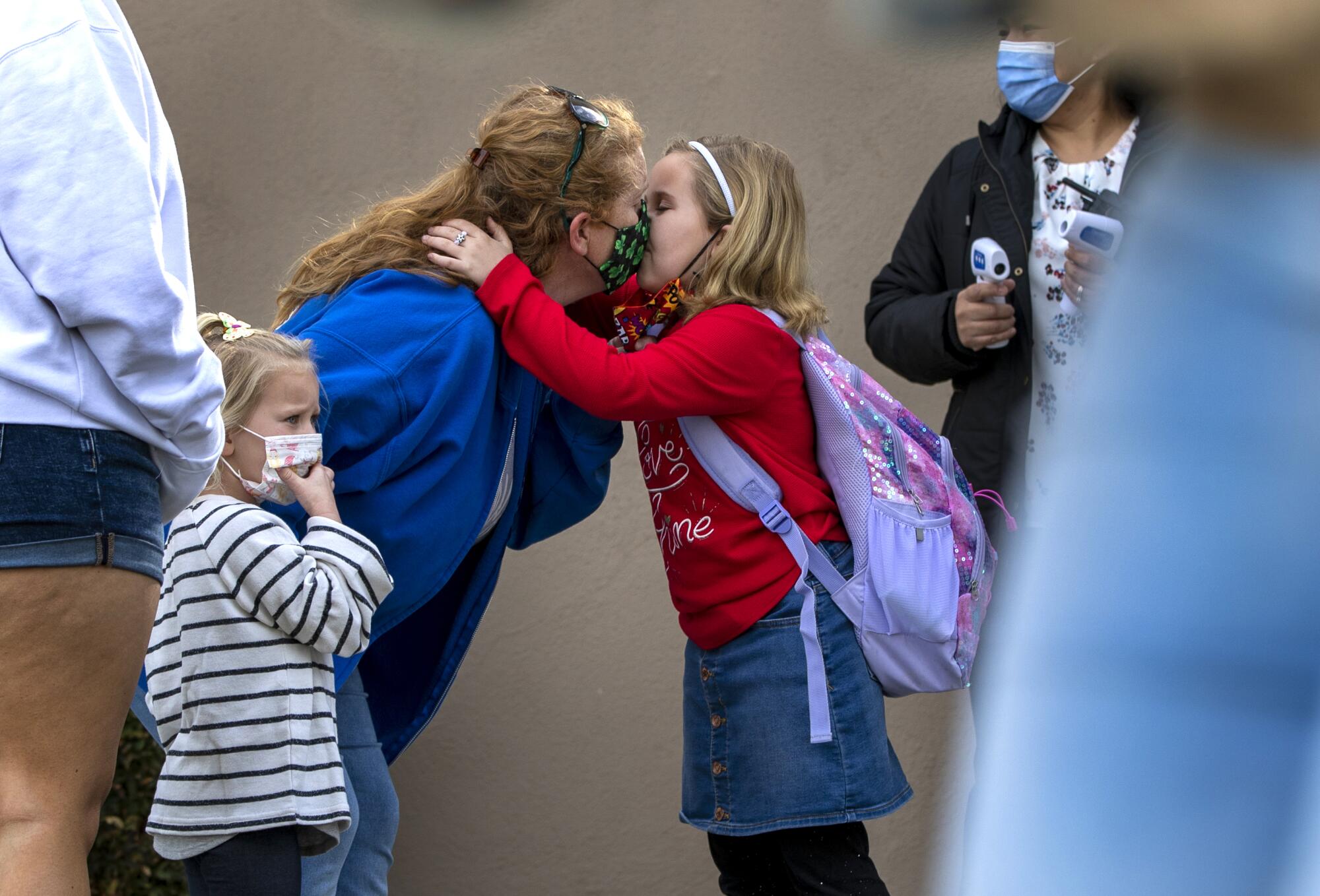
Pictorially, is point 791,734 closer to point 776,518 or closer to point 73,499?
point 776,518

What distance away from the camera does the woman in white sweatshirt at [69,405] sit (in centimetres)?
165

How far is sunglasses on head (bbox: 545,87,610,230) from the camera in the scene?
2555mm

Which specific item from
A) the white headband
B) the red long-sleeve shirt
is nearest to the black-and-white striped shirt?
the red long-sleeve shirt

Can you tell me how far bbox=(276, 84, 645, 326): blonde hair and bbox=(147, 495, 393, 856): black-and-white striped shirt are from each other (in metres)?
0.56

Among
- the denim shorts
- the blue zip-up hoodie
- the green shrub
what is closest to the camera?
the denim shorts

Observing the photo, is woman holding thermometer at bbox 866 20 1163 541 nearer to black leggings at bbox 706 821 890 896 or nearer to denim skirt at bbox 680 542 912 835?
denim skirt at bbox 680 542 912 835

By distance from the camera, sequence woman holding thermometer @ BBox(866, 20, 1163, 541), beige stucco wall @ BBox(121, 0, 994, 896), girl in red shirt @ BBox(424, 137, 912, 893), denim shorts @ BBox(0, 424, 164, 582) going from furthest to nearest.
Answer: beige stucco wall @ BBox(121, 0, 994, 896) → woman holding thermometer @ BBox(866, 20, 1163, 541) → girl in red shirt @ BBox(424, 137, 912, 893) → denim shorts @ BBox(0, 424, 164, 582)

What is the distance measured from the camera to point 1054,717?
2.56 feet

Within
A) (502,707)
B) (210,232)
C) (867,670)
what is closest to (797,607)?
(867,670)

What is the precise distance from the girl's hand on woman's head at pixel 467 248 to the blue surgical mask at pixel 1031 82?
1192mm

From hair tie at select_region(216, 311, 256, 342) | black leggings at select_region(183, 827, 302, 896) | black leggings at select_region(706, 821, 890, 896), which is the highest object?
hair tie at select_region(216, 311, 256, 342)

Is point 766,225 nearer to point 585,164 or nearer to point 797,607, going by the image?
point 585,164

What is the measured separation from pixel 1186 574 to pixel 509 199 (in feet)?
6.45

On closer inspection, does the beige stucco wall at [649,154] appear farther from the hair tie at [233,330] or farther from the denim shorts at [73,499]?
the denim shorts at [73,499]
